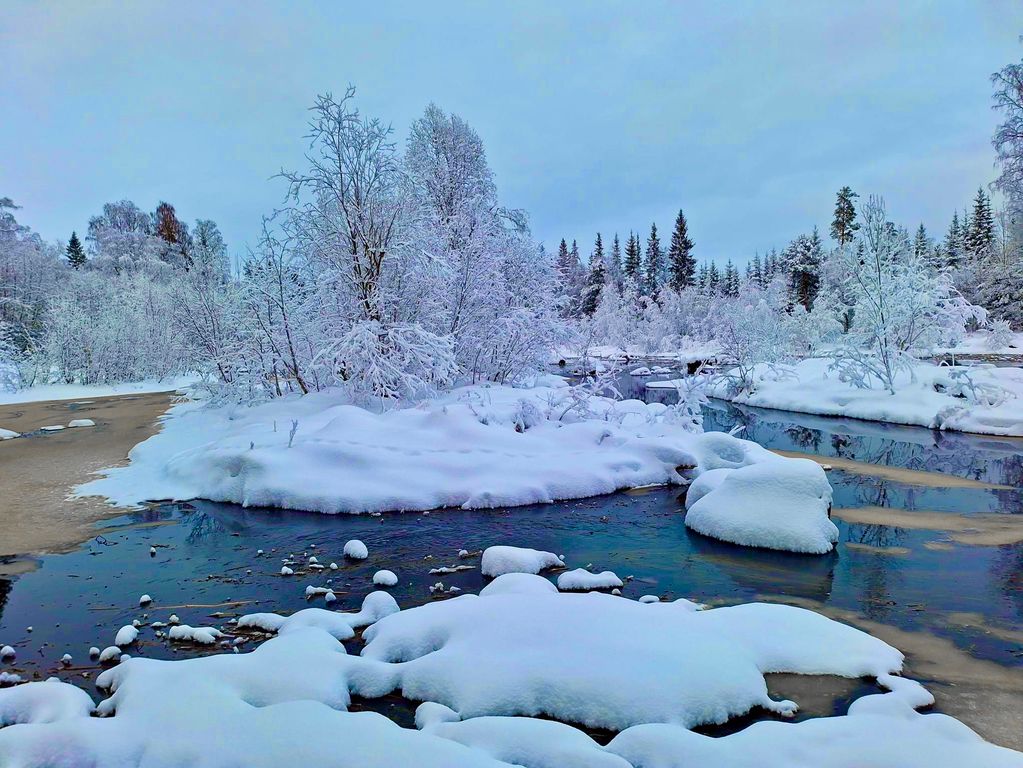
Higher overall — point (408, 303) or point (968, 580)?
point (408, 303)

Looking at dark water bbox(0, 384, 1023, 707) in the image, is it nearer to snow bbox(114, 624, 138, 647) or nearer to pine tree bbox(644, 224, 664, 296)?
snow bbox(114, 624, 138, 647)

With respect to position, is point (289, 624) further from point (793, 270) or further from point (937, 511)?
point (793, 270)

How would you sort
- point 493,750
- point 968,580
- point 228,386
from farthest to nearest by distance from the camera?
point 228,386
point 968,580
point 493,750

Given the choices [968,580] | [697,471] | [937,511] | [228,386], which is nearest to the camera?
[968,580]

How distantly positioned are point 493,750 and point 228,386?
1517 cm

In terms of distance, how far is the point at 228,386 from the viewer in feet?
52.3

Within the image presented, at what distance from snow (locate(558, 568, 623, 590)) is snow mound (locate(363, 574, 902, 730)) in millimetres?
885

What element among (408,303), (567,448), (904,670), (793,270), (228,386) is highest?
(793,270)

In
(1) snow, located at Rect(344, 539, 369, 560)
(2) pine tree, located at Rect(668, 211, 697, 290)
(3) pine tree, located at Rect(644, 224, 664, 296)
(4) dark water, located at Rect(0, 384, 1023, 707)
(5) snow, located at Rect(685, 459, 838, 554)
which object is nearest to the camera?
(4) dark water, located at Rect(0, 384, 1023, 707)

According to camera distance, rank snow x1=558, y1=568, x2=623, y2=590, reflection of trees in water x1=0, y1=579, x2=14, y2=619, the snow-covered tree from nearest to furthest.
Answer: reflection of trees in water x1=0, y1=579, x2=14, y2=619, snow x1=558, y1=568, x2=623, y2=590, the snow-covered tree

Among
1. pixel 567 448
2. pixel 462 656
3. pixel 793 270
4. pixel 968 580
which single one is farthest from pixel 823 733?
pixel 793 270

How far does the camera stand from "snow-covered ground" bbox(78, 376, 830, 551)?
29.8ft

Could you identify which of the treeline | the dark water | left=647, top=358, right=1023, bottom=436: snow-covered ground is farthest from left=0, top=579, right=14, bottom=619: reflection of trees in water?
left=647, top=358, right=1023, bottom=436: snow-covered ground

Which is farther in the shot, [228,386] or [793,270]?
[793,270]
